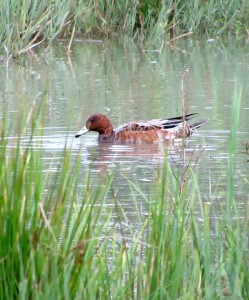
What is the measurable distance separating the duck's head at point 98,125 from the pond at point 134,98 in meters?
0.14

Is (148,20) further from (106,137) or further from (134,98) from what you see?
(106,137)

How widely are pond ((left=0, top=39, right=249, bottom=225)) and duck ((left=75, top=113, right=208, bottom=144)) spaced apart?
0.41 ft

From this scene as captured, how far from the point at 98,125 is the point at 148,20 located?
8.09 metres

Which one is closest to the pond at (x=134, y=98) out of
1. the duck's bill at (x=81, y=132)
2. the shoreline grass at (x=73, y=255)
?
the duck's bill at (x=81, y=132)

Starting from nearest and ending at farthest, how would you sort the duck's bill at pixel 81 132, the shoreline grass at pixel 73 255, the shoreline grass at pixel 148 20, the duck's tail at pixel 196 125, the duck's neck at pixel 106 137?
the shoreline grass at pixel 73 255 → the duck's tail at pixel 196 125 → the duck's bill at pixel 81 132 → the duck's neck at pixel 106 137 → the shoreline grass at pixel 148 20

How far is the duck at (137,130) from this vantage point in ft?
30.9

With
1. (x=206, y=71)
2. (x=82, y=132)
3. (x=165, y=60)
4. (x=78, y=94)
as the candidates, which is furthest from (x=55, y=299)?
(x=165, y=60)

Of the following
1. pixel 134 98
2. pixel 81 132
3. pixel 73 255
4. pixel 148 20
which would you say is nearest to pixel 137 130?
pixel 81 132

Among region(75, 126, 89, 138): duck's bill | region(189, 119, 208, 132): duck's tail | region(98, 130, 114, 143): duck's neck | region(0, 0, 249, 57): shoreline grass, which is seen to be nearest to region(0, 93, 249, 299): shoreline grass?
region(189, 119, 208, 132): duck's tail

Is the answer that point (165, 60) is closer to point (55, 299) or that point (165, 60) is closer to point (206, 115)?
point (206, 115)

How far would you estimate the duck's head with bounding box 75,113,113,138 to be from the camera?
952 cm

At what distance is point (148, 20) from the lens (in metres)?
17.4

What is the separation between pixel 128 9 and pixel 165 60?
2501 mm

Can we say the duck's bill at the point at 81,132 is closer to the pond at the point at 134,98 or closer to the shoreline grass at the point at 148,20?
the pond at the point at 134,98
